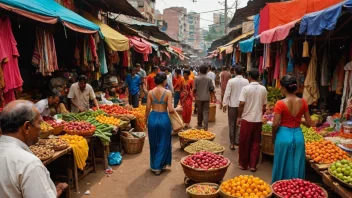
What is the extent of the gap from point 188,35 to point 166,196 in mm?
102486

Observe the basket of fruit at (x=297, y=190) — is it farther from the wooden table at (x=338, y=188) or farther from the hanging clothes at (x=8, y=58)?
the hanging clothes at (x=8, y=58)

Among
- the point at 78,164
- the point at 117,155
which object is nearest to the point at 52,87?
the point at 117,155

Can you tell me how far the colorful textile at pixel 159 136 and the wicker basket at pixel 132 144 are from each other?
130 centimetres

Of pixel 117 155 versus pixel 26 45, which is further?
pixel 26 45

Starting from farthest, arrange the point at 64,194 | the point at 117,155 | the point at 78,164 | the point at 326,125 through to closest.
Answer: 1. the point at 326,125
2. the point at 117,155
3. the point at 78,164
4. the point at 64,194

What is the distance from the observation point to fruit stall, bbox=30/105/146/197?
15.3ft

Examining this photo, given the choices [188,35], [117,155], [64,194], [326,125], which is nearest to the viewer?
[64,194]

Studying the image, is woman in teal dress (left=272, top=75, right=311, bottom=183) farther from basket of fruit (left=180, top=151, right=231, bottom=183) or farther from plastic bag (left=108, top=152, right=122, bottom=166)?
plastic bag (left=108, top=152, right=122, bottom=166)

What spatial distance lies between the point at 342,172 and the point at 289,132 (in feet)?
2.93

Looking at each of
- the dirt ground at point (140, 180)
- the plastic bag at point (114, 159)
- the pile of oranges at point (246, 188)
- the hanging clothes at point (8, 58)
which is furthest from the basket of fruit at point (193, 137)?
the hanging clothes at point (8, 58)

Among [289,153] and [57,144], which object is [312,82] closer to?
[289,153]

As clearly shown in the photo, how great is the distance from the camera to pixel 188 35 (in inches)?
4104

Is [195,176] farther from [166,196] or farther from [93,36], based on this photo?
[93,36]

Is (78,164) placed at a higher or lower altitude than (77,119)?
lower
